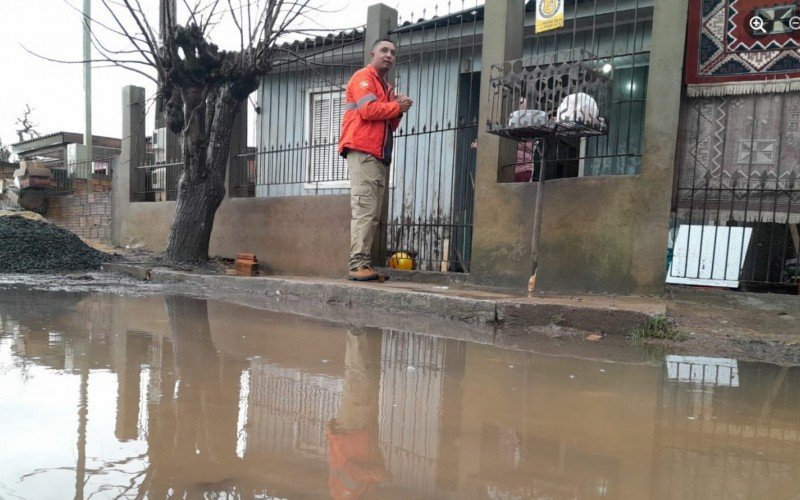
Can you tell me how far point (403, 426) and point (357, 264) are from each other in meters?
3.14

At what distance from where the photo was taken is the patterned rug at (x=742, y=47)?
179 inches

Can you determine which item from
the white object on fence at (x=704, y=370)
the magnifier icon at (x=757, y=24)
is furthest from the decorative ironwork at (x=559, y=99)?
the white object on fence at (x=704, y=370)

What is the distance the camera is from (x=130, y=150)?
9.40 m

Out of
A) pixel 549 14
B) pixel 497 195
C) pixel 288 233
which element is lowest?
pixel 288 233

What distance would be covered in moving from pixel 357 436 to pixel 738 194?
4.37 m

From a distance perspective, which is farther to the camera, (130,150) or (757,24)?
(130,150)

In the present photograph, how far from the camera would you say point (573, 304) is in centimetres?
362

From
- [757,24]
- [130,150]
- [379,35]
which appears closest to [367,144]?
[379,35]

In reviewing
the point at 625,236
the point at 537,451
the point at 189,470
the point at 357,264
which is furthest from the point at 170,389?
the point at 625,236

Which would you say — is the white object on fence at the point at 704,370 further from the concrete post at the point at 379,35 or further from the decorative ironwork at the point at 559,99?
the concrete post at the point at 379,35

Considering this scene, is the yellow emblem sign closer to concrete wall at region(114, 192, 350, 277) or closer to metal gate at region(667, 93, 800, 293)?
metal gate at region(667, 93, 800, 293)

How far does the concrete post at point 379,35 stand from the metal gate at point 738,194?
9.17 ft

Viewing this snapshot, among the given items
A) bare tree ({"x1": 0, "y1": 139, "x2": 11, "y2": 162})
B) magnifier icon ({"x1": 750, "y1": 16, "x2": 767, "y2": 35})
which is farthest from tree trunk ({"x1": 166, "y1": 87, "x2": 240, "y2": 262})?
bare tree ({"x1": 0, "y1": 139, "x2": 11, "y2": 162})

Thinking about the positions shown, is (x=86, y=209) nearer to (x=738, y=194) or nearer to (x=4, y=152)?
(x=738, y=194)
